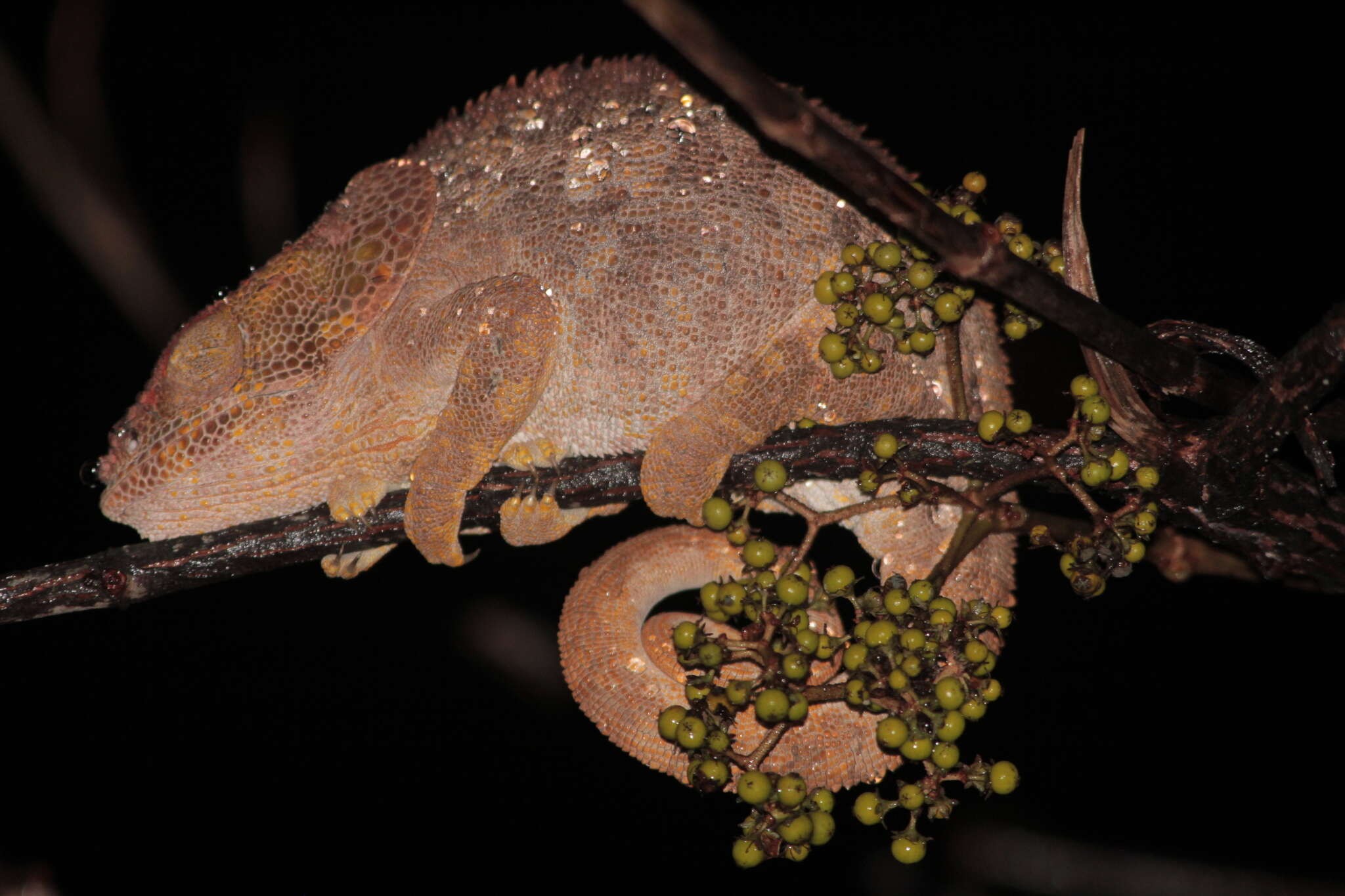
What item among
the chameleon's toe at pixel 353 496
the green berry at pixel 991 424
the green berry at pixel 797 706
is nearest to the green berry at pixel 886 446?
the green berry at pixel 991 424

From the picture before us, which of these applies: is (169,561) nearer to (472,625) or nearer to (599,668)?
(599,668)

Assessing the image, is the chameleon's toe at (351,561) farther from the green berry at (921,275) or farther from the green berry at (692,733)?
the green berry at (921,275)

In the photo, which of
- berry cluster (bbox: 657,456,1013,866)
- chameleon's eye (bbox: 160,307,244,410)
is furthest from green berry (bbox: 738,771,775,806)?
chameleon's eye (bbox: 160,307,244,410)

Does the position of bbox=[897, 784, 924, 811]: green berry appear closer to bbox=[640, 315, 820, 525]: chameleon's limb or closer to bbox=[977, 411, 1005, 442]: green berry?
bbox=[977, 411, 1005, 442]: green berry

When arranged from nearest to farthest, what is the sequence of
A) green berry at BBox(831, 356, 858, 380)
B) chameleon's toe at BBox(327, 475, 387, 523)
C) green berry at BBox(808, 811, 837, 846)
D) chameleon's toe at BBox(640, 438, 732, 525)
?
green berry at BBox(808, 811, 837, 846)
green berry at BBox(831, 356, 858, 380)
chameleon's toe at BBox(640, 438, 732, 525)
chameleon's toe at BBox(327, 475, 387, 523)

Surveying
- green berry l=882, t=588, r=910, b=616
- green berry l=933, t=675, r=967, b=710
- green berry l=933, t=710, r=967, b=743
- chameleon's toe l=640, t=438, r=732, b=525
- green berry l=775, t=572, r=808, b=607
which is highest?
chameleon's toe l=640, t=438, r=732, b=525

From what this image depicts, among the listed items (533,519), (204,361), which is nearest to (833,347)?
(533,519)

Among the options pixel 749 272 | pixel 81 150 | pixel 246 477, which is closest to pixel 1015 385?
pixel 749 272
